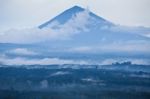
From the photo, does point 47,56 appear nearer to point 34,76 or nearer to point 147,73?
point 34,76

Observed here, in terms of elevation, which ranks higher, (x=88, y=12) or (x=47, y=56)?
(x=88, y=12)

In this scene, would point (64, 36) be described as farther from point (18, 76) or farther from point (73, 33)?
point (18, 76)

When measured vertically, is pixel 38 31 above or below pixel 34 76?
above

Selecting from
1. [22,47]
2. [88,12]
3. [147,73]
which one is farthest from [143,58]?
[22,47]

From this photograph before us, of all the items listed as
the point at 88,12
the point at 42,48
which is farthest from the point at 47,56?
the point at 88,12

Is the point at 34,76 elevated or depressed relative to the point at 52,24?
depressed

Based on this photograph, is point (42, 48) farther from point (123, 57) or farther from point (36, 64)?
point (123, 57)

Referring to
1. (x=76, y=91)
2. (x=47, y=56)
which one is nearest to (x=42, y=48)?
(x=47, y=56)
